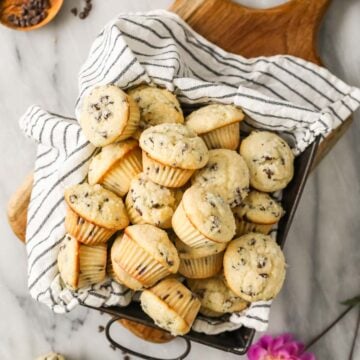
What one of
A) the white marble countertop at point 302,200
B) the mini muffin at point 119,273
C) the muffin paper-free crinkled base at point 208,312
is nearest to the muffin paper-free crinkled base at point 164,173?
the mini muffin at point 119,273

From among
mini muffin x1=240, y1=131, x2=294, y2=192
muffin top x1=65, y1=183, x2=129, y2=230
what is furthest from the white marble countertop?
muffin top x1=65, y1=183, x2=129, y2=230

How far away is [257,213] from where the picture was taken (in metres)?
0.96

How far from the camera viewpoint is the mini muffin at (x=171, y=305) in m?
0.93

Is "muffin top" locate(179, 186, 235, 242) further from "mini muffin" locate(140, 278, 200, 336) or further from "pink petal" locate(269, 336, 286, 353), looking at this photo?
"pink petal" locate(269, 336, 286, 353)

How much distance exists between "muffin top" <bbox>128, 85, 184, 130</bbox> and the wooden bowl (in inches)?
12.8

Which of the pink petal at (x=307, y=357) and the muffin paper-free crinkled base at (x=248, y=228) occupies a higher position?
the muffin paper-free crinkled base at (x=248, y=228)

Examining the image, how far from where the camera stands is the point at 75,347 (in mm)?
1301

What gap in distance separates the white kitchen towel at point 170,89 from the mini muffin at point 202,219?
15 cm

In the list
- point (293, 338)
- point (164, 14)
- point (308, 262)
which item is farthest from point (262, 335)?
point (164, 14)

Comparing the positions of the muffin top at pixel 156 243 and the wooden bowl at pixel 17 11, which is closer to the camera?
the muffin top at pixel 156 243

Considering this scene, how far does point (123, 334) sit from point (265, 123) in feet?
1.71

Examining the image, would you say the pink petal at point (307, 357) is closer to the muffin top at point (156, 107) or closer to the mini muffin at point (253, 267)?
the mini muffin at point (253, 267)

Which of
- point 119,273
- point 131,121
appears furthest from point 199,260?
point 131,121

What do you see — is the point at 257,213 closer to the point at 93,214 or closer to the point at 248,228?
the point at 248,228
